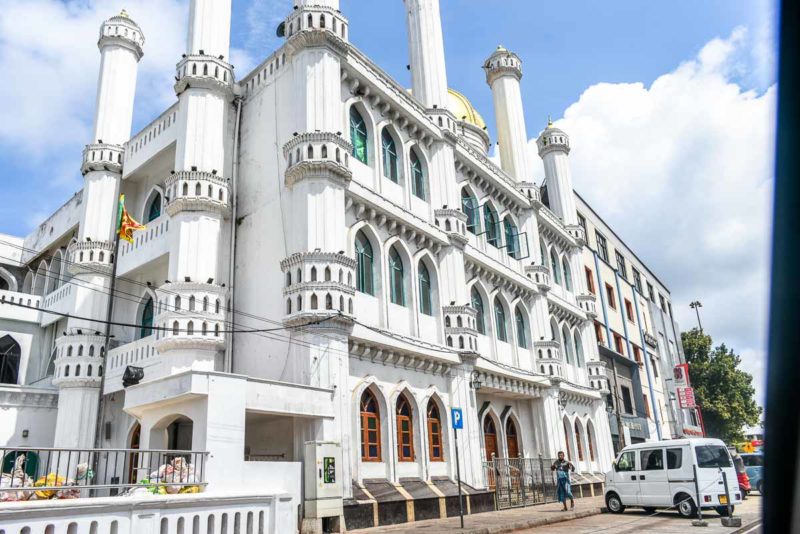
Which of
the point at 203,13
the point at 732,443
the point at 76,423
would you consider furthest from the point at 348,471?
the point at 732,443

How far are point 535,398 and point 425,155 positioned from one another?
38.3ft

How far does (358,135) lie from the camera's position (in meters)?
21.3

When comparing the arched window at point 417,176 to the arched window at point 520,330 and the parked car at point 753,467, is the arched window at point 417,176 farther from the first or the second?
the parked car at point 753,467

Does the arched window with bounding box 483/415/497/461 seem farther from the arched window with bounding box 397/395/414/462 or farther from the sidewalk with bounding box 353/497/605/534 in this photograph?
the arched window with bounding box 397/395/414/462

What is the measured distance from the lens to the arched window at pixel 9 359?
25984mm

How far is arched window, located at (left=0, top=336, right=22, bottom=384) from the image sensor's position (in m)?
26.0

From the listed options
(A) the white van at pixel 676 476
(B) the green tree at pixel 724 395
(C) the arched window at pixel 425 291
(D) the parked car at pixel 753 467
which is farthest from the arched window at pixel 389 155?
(B) the green tree at pixel 724 395

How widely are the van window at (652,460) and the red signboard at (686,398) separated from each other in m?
34.1

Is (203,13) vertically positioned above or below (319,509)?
above

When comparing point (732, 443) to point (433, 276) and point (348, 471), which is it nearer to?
point (433, 276)

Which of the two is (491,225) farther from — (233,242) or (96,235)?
(96,235)

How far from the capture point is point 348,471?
52.4ft

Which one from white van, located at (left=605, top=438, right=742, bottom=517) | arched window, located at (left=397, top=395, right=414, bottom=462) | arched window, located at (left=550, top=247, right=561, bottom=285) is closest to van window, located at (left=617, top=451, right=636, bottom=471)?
white van, located at (left=605, top=438, right=742, bottom=517)

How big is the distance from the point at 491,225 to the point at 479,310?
4567 mm
